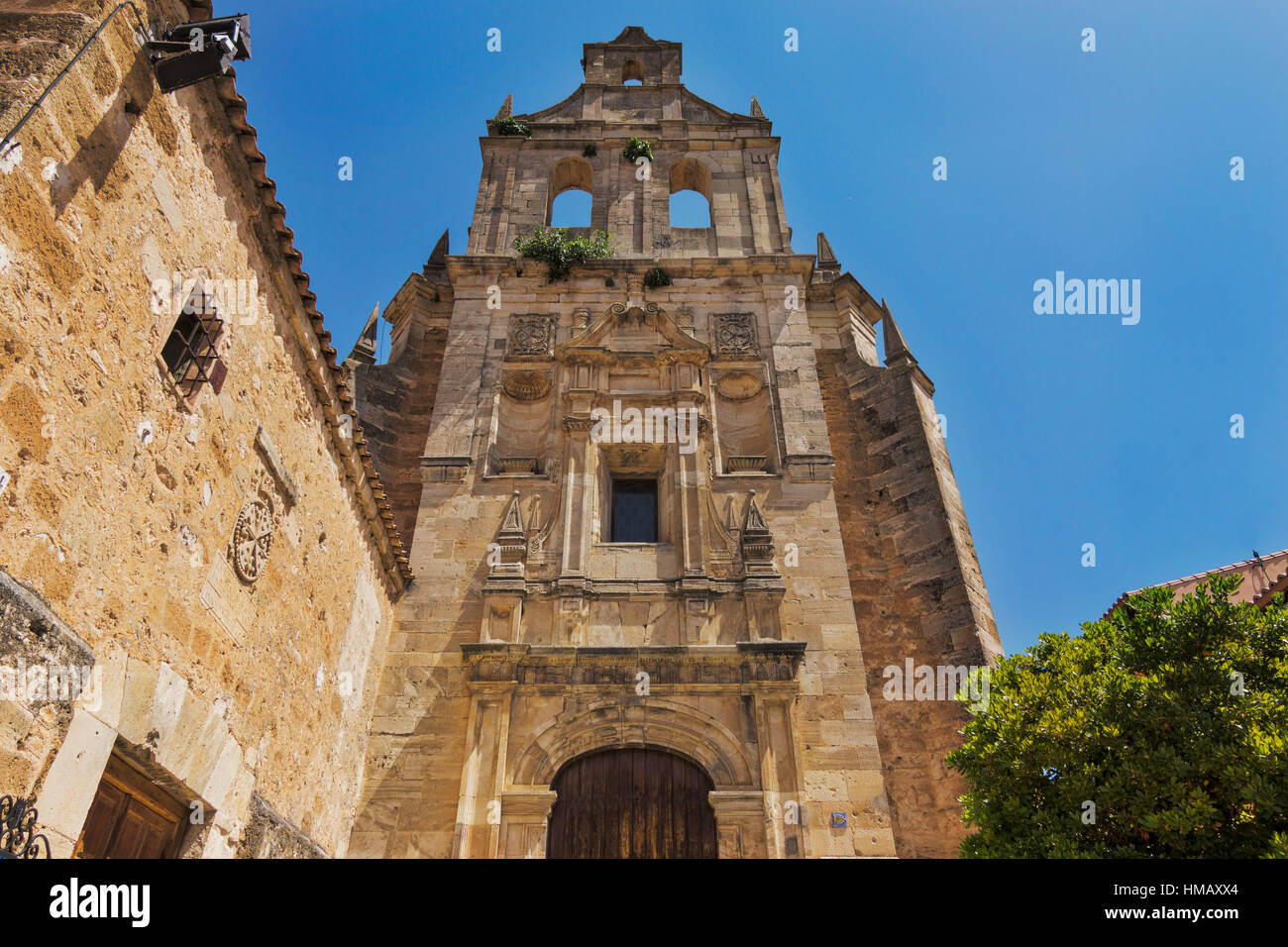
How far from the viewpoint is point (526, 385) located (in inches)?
543

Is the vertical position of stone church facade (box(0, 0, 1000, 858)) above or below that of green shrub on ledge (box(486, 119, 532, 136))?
below

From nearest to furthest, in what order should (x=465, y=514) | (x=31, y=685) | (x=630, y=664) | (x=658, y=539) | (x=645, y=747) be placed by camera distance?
(x=31, y=685) < (x=645, y=747) < (x=630, y=664) < (x=465, y=514) < (x=658, y=539)

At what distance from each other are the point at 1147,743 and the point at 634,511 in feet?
24.7

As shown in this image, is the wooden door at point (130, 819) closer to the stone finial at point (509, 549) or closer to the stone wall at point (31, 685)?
the stone wall at point (31, 685)

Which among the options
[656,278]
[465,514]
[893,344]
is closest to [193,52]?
[465,514]

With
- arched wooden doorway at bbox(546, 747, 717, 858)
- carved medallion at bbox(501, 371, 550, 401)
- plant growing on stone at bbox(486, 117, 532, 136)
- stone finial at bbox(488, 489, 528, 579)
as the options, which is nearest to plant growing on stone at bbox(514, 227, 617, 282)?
carved medallion at bbox(501, 371, 550, 401)

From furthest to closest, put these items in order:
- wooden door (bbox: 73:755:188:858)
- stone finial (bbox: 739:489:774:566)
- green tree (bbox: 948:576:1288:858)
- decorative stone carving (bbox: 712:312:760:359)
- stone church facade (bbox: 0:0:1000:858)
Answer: decorative stone carving (bbox: 712:312:760:359)
stone finial (bbox: 739:489:774:566)
green tree (bbox: 948:576:1288:858)
wooden door (bbox: 73:755:188:858)
stone church facade (bbox: 0:0:1000:858)

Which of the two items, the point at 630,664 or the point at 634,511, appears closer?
the point at 630,664

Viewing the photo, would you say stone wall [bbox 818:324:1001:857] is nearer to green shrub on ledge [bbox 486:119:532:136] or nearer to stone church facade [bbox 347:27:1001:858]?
stone church facade [bbox 347:27:1001:858]

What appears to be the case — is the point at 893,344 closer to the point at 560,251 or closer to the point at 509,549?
the point at 560,251

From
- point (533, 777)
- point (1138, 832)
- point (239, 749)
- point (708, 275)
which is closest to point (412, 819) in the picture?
point (533, 777)

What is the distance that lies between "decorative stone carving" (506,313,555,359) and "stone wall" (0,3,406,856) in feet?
18.4

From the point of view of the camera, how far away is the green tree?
5914mm

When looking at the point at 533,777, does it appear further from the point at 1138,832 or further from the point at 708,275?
the point at 708,275
